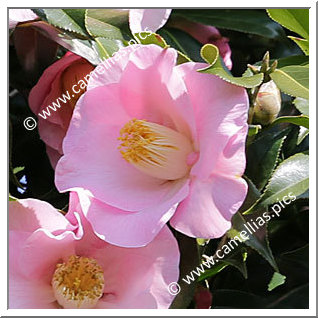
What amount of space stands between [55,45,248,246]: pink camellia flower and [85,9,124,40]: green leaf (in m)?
0.11

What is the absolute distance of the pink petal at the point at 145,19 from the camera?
833mm

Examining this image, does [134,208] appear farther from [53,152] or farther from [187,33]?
[187,33]

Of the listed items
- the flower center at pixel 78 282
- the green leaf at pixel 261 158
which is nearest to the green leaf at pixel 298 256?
the green leaf at pixel 261 158

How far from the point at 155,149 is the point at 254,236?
0.50 feet

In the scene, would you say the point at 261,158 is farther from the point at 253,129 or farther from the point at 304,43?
the point at 304,43

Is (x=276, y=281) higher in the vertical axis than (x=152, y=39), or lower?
lower

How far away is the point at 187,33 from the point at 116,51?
22 cm

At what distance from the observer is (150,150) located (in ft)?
2.54

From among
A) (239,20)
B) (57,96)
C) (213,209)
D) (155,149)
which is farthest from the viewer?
(239,20)

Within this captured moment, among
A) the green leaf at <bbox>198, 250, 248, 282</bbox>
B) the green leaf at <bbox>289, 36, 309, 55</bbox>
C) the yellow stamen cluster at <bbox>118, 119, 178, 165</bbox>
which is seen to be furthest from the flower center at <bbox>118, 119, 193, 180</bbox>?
the green leaf at <bbox>289, 36, 309, 55</bbox>

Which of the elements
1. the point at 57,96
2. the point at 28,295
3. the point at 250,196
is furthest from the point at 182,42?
the point at 28,295

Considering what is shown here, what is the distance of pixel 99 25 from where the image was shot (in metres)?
0.84

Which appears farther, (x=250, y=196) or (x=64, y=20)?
(x=64, y=20)

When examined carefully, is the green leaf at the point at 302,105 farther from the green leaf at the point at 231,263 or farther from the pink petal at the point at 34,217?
the pink petal at the point at 34,217
